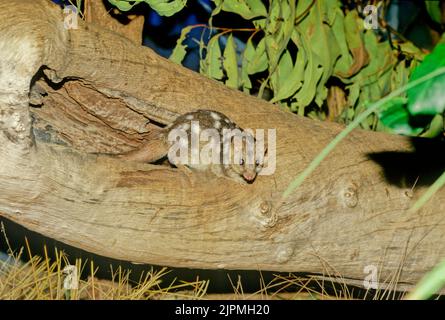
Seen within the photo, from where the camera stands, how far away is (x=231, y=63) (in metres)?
2.87

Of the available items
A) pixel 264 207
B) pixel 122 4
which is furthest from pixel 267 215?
pixel 122 4

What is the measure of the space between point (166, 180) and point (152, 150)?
0.82 feet

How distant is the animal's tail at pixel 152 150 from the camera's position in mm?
2049

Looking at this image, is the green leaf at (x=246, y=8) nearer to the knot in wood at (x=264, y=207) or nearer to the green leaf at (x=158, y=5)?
the green leaf at (x=158, y=5)

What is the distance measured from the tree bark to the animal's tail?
5cm

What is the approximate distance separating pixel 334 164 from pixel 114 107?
778mm

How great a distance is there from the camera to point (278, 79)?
113 inches

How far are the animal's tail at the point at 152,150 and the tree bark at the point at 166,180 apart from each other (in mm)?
47

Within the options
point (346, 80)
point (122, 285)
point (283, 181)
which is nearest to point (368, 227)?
point (283, 181)

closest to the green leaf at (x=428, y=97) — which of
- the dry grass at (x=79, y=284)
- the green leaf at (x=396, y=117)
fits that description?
the green leaf at (x=396, y=117)

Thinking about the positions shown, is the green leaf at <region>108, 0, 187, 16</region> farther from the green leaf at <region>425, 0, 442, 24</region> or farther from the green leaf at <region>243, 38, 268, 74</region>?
the green leaf at <region>425, 0, 442, 24</region>

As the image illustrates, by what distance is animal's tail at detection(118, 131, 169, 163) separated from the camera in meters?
2.05

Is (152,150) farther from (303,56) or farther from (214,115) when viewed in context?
(303,56)

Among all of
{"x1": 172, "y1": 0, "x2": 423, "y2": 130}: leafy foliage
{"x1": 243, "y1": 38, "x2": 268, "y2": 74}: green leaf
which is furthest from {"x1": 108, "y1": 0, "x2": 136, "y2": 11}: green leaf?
{"x1": 243, "y1": 38, "x2": 268, "y2": 74}: green leaf
